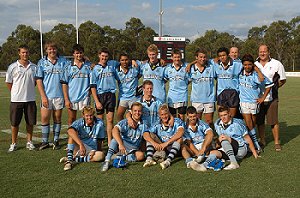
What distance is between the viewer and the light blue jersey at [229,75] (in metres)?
6.21

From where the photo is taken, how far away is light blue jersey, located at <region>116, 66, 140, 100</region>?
248 inches

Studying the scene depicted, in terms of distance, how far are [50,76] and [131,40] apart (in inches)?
2001

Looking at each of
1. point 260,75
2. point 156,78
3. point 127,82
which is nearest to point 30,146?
point 127,82

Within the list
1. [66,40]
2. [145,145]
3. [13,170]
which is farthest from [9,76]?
[66,40]

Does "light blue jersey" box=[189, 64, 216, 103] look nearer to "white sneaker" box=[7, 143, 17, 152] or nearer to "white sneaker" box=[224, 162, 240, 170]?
"white sneaker" box=[224, 162, 240, 170]

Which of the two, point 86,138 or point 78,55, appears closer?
point 86,138

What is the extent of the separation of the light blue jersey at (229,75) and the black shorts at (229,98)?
7 cm

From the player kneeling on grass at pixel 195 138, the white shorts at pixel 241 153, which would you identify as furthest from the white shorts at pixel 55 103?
the white shorts at pixel 241 153

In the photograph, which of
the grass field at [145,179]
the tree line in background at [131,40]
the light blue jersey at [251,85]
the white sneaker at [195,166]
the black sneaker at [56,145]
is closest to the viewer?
the grass field at [145,179]

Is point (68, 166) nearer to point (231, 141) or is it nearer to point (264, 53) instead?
point (231, 141)

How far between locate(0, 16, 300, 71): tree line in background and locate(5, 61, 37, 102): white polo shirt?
4168 centimetres

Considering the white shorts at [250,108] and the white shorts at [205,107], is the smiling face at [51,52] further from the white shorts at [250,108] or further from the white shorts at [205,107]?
the white shorts at [250,108]

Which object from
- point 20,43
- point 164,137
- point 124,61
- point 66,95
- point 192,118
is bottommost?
point 164,137

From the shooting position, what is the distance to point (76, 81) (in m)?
6.20
